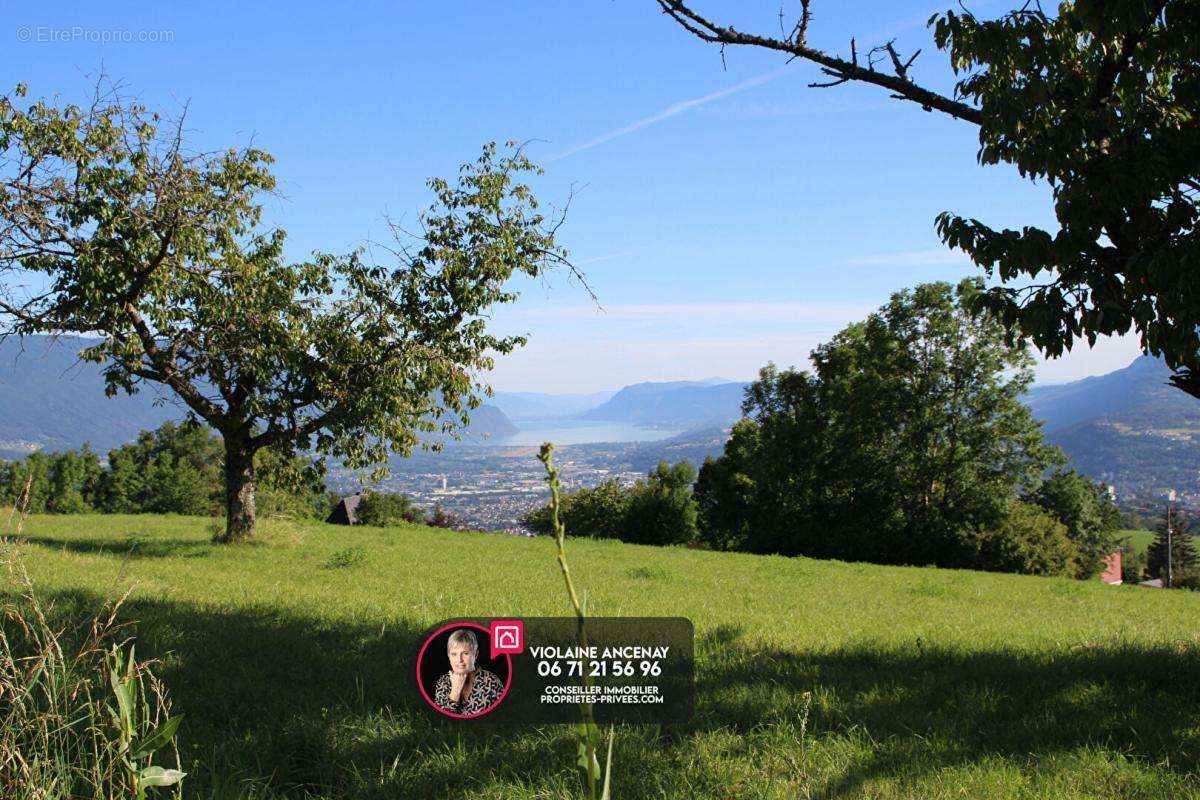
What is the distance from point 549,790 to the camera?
3.63 m

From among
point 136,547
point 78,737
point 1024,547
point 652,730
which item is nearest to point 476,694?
point 652,730

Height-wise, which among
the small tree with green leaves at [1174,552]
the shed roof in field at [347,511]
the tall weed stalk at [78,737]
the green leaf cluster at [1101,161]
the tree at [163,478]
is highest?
the green leaf cluster at [1101,161]

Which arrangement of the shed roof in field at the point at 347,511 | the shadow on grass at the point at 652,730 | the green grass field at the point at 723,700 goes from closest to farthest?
the green grass field at the point at 723,700, the shadow on grass at the point at 652,730, the shed roof in field at the point at 347,511

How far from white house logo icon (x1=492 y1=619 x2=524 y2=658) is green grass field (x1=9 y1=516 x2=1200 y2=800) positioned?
0.48m

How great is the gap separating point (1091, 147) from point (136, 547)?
51.2 ft

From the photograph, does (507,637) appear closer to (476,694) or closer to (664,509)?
(476,694)

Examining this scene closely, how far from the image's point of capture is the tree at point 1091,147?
17.7 feet

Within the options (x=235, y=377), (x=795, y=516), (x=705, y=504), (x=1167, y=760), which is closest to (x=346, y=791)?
(x=1167, y=760)

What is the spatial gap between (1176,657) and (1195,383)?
8.72 ft

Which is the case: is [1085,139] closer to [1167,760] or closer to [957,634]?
[1167,760]

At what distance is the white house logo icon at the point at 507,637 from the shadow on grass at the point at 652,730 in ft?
1.55

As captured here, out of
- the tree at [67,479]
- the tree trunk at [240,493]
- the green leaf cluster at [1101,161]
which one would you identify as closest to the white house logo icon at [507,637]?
the green leaf cluster at [1101,161]

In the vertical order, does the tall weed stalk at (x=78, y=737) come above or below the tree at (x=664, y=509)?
above

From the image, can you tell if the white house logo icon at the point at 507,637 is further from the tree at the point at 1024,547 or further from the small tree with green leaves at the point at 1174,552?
the small tree with green leaves at the point at 1174,552
